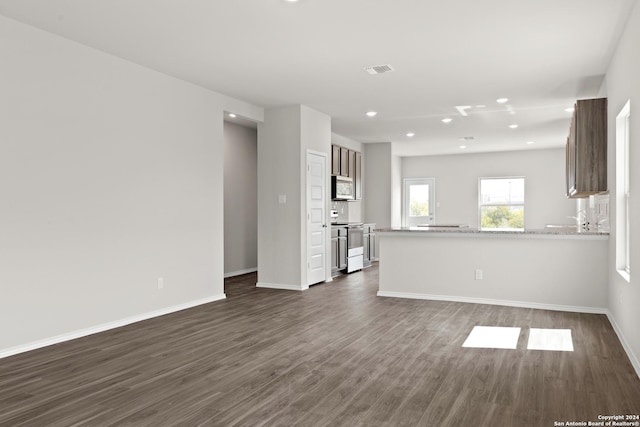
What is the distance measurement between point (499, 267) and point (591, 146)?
1683 mm

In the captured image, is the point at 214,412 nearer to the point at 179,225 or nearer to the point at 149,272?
the point at 149,272

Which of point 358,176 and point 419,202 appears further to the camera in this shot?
point 419,202

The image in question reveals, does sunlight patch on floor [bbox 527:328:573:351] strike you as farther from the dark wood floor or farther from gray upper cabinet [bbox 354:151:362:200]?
gray upper cabinet [bbox 354:151:362:200]

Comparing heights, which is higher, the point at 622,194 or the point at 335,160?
the point at 335,160

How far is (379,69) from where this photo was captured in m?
5.15

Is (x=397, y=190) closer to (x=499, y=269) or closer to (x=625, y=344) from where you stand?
(x=499, y=269)

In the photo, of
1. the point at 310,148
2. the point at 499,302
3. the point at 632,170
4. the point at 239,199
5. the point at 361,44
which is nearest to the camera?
the point at 632,170

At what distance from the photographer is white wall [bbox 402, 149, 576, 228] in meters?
11.5

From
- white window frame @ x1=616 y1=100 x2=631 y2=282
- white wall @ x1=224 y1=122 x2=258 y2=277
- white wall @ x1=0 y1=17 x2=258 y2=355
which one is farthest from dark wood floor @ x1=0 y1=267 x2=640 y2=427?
white wall @ x1=224 y1=122 x2=258 y2=277

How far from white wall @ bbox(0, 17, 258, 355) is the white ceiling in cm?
31

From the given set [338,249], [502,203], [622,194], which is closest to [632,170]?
[622,194]

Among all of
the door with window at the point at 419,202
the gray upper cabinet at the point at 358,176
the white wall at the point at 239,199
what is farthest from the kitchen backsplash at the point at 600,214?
the white wall at the point at 239,199

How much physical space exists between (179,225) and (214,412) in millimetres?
3134

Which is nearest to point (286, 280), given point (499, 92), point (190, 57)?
point (190, 57)
